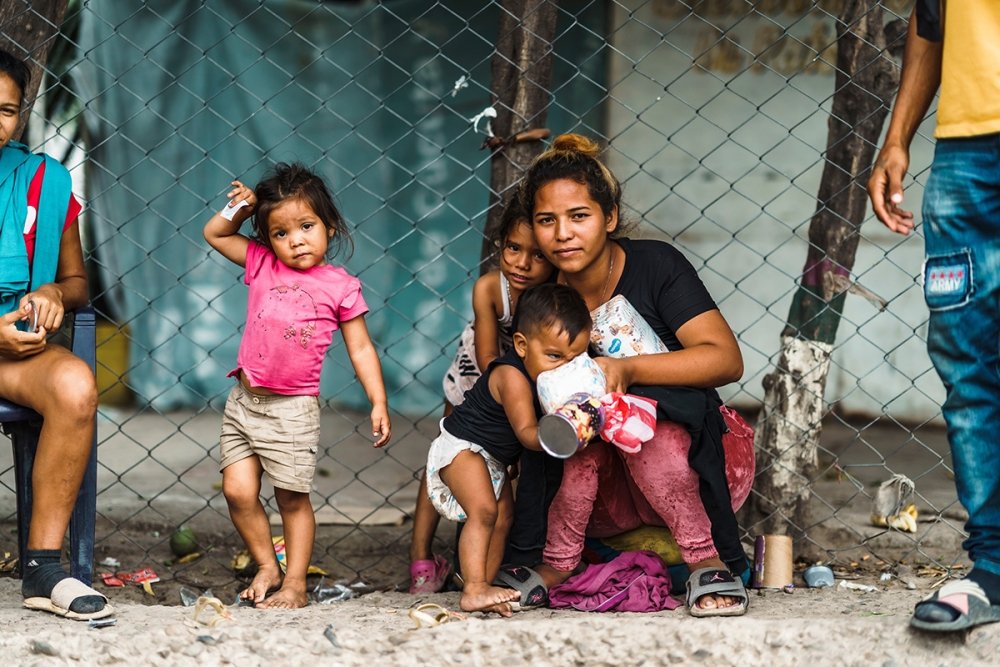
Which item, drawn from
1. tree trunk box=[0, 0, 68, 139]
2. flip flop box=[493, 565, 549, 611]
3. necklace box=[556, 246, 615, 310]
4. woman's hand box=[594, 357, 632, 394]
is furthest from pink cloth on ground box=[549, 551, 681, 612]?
tree trunk box=[0, 0, 68, 139]

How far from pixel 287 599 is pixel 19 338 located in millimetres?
995

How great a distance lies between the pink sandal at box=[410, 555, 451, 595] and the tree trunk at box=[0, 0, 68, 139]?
5.95ft

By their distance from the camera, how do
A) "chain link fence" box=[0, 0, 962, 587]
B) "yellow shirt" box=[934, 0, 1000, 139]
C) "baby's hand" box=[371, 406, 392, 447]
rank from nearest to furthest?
1. "yellow shirt" box=[934, 0, 1000, 139]
2. "baby's hand" box=[371, 406, 392, 447]
3. "chain link fence" box=[0, 0, 962, 587]

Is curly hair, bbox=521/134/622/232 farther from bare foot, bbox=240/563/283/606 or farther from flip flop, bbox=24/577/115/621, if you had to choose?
flip flop, bbox=24/577/115/621

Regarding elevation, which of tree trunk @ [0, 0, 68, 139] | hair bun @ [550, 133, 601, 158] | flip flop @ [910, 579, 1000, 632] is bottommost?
flip flop @ [910, 579, 1000, 632]

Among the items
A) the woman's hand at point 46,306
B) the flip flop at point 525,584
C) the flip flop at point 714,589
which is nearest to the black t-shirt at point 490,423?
the flip flop at point 525,584

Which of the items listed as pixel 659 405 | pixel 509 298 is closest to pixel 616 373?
pixel 659 405

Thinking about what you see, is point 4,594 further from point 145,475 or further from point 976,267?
point 976,267

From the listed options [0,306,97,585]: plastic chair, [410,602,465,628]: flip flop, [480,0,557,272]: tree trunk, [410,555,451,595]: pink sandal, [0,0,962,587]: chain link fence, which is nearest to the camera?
[410,602,465,628]: flip flop

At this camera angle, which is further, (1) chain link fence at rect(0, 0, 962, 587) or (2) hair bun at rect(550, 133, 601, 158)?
(1) chain link fence at rect(0, 0, 962, 587)

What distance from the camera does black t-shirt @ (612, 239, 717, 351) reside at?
130 inches

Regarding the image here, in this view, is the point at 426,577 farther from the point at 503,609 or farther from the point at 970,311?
the point at 970,311

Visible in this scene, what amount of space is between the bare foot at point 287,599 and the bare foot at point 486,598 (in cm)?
48

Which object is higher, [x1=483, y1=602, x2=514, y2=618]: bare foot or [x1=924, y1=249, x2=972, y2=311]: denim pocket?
[x1=924, y1=249, x2=972, y2=311]: denim pocket
